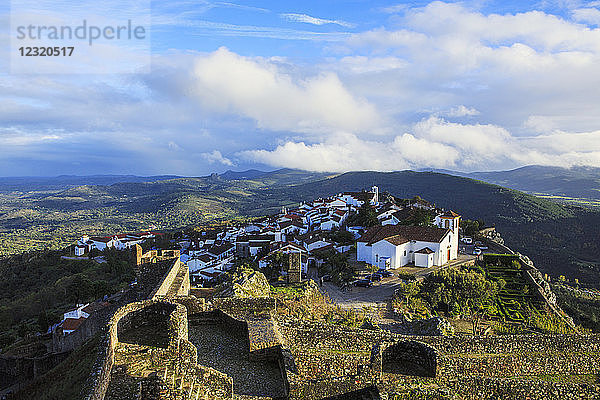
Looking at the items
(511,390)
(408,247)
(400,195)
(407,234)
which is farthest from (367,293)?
(400,195)

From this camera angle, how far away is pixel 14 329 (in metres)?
29.3

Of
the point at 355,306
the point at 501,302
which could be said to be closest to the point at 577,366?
the point at 355,306

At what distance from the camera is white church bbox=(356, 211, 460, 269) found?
30.6m

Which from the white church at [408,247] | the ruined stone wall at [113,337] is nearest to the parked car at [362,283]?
the white church at [408,247]

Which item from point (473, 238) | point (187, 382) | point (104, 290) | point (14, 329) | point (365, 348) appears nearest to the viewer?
point (187, 382)

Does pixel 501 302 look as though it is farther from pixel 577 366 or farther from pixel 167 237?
pixel 167 237

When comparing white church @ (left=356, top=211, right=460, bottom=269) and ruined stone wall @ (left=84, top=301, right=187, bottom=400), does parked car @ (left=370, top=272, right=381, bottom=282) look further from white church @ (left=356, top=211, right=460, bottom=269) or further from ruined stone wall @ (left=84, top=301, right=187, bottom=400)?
ruined stone wall @ (left=84, top=301, right=187, bottom=400)

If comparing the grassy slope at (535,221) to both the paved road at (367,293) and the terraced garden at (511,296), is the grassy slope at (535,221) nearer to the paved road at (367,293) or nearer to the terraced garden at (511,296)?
the terraced garden at (511,296)

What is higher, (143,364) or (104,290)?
(143,364)

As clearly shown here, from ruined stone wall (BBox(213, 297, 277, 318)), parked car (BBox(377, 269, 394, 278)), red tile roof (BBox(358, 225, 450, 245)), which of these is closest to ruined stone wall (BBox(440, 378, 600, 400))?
ruined stone wall (BBox(213, 297, 277, 318))

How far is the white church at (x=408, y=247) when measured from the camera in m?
30.6

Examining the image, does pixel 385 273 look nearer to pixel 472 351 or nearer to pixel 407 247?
pixel 407 247

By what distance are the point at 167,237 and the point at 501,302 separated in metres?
59.0

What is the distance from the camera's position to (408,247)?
32.1 meters
